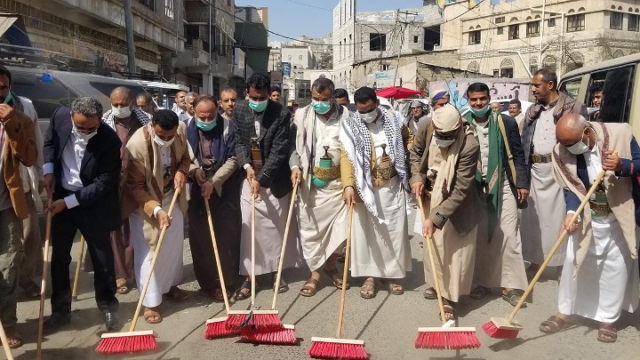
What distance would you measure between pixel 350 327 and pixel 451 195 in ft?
4.33

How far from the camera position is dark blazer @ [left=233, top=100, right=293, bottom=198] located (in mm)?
4633

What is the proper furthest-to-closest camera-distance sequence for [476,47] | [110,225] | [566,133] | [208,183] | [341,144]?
[476,47] < [341,144] < [208,183] < [110,225] < [566,133]

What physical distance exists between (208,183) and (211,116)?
615 millimetres

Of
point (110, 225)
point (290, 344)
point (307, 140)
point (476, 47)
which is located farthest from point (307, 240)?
point (476, 47)

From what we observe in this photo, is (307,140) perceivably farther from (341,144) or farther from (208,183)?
(208,183)

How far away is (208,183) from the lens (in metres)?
4.38

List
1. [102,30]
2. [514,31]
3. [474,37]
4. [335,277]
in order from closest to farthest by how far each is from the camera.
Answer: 1. [335,277]
2. [102,30]
3. [514,31]
4. [474,37]

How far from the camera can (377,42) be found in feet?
158

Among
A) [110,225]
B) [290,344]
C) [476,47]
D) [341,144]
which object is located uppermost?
[476,47]

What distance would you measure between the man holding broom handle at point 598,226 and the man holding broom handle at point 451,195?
0.67 meters

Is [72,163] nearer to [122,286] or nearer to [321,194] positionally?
[122,286]

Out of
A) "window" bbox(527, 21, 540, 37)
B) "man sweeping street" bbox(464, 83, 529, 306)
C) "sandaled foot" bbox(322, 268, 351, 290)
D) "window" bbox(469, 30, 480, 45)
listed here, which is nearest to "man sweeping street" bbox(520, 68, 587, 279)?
"man sweeping street" bbox(464, 83, 529, 306)

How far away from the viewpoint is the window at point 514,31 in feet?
113

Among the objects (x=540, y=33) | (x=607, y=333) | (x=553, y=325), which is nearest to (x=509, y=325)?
(x=553, y=325)
